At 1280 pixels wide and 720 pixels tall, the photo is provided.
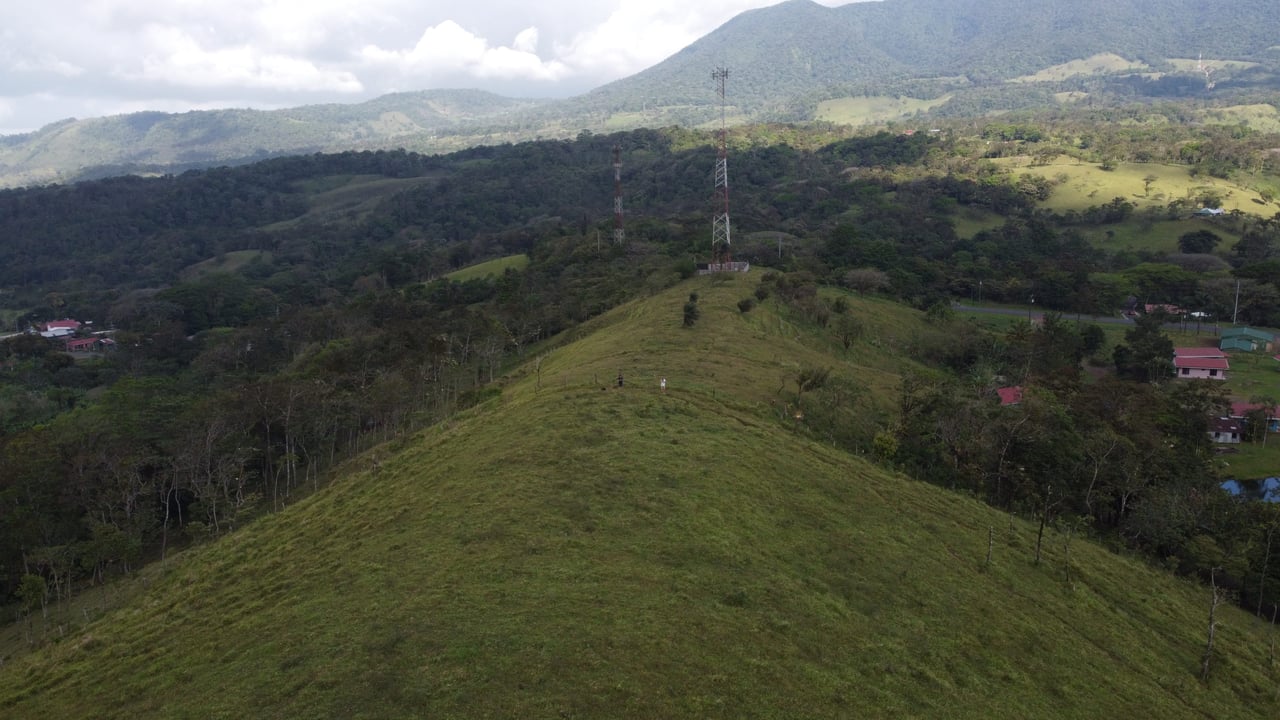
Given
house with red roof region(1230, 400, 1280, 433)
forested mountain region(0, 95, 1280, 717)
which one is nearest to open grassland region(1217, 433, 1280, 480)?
house with red roof region(1230, 400, 1280, 433)

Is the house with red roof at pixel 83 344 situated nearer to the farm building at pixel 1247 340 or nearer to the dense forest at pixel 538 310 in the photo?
the dense forest at pixel 538 310

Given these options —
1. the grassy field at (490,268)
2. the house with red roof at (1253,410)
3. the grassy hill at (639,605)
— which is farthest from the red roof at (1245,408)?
the grassy field at (490,268)

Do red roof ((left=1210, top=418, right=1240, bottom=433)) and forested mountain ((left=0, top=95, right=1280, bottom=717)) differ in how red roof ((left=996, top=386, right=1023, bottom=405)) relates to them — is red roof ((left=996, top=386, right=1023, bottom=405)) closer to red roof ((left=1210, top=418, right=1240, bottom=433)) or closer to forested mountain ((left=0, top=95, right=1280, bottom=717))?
forested mountain ((left=0, top=95, right=1280, bottom=717))

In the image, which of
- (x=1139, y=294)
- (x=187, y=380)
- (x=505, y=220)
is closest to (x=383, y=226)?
(x=505, y=220)

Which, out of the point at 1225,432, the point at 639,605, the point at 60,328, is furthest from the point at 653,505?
the point at 60,328

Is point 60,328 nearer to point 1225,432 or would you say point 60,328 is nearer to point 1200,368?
point 1225,432

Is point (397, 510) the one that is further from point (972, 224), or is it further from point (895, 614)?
point (972, 224)

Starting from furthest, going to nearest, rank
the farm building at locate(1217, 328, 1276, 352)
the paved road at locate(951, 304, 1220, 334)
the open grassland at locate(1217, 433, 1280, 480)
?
1. the paved road at locate(951, 304, 1220, 334)
2. the farm building at locate(1217, 328, 1276, 352)
3. the open grassland at locate(1217, 433, 1280, 480)
